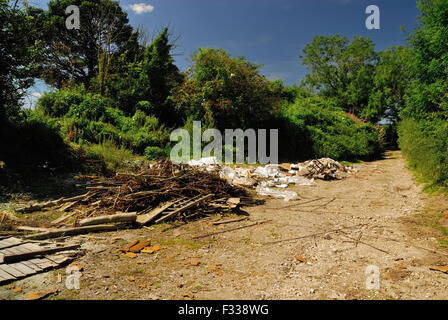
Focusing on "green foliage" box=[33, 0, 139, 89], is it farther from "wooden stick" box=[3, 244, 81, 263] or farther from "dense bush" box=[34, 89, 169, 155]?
"wooden stick" box=[3, 244, 81, 263]

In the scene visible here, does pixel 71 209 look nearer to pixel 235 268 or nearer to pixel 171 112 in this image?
pixel 235 268

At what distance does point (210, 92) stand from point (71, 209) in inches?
343

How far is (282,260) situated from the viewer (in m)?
3.72

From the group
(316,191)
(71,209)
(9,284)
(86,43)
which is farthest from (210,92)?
(86,43)

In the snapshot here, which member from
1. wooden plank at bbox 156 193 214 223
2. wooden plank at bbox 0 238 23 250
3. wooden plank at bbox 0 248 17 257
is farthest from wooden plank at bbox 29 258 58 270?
wooden plank at bbox 156 193 214 223

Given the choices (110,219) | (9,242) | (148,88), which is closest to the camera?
(9,242)

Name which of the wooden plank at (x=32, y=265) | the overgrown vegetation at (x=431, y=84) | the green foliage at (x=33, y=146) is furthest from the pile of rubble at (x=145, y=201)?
the overgrown vegetation at (x=431, y=84)

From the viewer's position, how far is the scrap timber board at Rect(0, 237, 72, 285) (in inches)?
124

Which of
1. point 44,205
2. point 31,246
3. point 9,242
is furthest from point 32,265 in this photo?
point 44,205

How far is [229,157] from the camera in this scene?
1239 cm

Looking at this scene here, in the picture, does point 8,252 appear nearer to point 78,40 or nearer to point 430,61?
point 430,61

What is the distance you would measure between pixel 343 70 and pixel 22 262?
32.2 m

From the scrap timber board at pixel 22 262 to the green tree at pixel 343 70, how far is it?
28.7 metres

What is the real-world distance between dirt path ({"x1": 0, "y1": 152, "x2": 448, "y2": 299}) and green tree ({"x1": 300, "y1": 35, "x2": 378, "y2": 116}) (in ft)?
78.3
